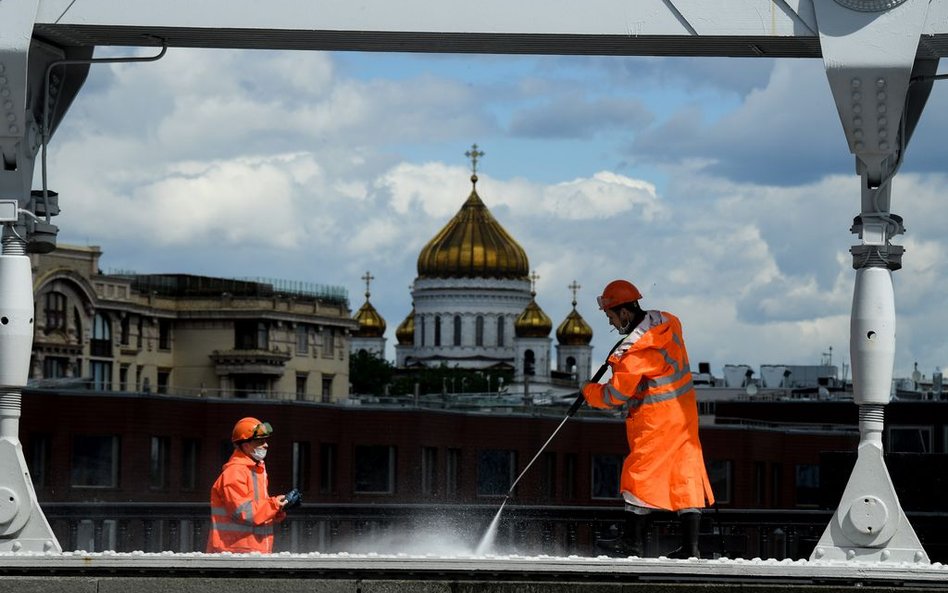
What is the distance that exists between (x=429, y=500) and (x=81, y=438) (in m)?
15.3

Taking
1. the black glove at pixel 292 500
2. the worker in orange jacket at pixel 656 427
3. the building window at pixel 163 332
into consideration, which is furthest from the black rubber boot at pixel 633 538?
the building window at pixel 163 332

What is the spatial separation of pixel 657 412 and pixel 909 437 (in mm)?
60880

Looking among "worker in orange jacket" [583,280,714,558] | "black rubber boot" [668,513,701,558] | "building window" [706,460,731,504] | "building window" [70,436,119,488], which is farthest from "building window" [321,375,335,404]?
"black rubber boot" [668,513,701,558]

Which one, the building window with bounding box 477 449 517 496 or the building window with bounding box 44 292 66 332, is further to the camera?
the building window with bounding box 44 292 66 332

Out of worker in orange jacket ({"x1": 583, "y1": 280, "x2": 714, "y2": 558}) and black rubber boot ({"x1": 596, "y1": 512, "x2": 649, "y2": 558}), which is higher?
worker in orange jacket ({"x1": 583, "y1": 280, "x2": 714, "y2": 558})

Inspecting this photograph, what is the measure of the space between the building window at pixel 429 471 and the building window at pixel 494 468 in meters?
2.15

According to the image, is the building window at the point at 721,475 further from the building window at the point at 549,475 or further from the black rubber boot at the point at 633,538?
the black rubber boot at the point at 633,538

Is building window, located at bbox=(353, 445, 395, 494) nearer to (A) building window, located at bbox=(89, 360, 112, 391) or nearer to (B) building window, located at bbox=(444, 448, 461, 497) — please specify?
(B) building window, located at bbox=(444, 448, 461, 497)

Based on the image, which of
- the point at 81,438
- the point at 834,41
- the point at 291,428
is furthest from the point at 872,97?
the point at 291,428

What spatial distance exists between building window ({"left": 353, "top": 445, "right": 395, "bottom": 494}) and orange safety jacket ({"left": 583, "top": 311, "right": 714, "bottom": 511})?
192 ft

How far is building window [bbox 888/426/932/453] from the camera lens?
71.2 meters

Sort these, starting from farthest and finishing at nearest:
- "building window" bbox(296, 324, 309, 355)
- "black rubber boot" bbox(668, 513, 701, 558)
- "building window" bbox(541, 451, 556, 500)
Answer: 1. "building window" bbox(296, 324, 309, 355)
2. "building window" bbox(541, 451, 556, 500)
3. "black rubber boot" bbox(668, 513, 701, 558)

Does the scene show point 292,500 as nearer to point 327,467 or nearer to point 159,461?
point 159,461

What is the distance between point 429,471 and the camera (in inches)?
2884
